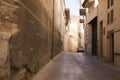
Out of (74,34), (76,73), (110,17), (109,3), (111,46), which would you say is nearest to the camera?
(76,73)

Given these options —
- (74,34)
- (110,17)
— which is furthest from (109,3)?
(74,34)

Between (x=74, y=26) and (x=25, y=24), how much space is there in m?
53.4

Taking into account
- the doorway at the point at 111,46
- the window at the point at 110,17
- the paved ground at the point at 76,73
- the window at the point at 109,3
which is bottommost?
the paved ground at the point at 76,73

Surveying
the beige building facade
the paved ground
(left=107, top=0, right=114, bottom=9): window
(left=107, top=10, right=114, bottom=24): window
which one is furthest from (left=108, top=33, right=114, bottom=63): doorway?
the beige building facade

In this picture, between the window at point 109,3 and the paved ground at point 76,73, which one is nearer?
the paved ground at point 76,73

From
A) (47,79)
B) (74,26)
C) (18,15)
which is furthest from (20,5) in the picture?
(74,26)

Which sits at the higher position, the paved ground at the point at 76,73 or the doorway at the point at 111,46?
the doorway at the point at 111,46

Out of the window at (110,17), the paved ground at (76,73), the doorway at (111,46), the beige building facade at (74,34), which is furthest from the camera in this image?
the beige building facade at (74,34)

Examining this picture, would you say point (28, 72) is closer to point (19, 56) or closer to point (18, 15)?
point (19, 56)

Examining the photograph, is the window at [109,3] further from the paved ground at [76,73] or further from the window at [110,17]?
the paved ground at [76,73]

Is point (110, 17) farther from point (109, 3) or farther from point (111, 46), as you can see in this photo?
point (111, 46)

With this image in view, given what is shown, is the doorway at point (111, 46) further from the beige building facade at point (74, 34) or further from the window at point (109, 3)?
the beige building facade at point (74, 34)

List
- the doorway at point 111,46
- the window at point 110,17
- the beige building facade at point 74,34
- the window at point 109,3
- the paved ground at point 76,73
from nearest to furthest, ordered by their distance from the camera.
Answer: the paved ground at point 76,73 → the window at point 110,17 → the window at point 109,3 → the doorway at point 111,46 → the beige building facade at point 74,34

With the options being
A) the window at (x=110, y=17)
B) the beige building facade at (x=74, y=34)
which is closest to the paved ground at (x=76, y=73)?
the window at (x=110, y=17)
